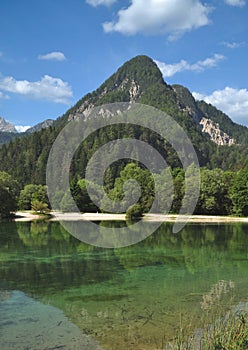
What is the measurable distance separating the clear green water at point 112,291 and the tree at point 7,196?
32.4m

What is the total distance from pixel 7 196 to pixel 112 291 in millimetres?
52532

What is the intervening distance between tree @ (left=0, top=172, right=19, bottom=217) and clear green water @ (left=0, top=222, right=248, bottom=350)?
32390 millimetres

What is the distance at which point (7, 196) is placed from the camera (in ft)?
222

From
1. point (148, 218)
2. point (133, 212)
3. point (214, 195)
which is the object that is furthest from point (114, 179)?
point (214, 195)

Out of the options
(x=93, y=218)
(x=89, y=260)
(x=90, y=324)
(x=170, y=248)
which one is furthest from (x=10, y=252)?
(x=93, y=218)

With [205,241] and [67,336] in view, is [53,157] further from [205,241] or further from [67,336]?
[67,336]

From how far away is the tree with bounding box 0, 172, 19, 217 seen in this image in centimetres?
6714

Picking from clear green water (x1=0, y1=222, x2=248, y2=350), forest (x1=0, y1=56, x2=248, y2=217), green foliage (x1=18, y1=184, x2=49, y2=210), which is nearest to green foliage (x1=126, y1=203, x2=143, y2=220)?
forest (x1=0, y1=56, x2=248, y2=217)

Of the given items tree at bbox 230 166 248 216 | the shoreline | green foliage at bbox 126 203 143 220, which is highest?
tree at bbox 230 166 248 216

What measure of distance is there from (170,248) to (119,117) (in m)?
106

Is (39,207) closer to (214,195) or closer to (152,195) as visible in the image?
(152,195)

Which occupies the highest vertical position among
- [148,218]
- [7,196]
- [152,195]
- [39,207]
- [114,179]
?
[114,179]

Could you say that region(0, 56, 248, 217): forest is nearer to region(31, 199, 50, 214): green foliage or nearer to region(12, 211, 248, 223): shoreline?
region(31, 199, 50, 214): green foliage

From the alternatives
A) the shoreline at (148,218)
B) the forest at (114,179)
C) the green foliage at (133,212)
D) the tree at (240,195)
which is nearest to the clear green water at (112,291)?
the shoreline at (148,218)
